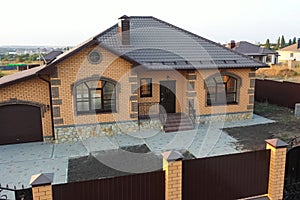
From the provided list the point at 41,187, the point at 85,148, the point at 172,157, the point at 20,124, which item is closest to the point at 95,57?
the point at 85,148

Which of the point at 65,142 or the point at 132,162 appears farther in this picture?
the point at 65,142

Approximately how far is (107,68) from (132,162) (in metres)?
4.76

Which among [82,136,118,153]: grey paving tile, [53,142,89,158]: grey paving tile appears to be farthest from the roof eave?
[82,136,118,153]: grey paving tile

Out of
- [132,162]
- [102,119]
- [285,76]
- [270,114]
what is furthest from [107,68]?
[285,76]

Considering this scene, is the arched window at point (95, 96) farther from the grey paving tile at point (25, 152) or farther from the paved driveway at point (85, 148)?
the grey paving tile at point (25, 152)

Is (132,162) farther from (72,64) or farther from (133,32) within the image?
(133,32)

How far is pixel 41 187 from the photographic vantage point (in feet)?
15.8

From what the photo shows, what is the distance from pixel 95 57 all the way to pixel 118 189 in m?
7.71

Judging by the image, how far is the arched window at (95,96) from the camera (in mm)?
12117

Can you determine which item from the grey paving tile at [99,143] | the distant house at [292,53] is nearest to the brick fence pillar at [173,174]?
the grey paving tile at [99,143]

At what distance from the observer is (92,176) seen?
8.45 metres

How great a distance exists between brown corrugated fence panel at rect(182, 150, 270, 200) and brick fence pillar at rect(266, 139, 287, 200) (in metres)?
0.11

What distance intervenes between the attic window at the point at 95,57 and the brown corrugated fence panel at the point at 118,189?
7575 millimetres

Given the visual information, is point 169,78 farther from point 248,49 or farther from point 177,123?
point 248,49
